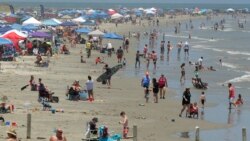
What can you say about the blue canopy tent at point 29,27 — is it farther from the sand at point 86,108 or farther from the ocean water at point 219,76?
the sand at point 86,108

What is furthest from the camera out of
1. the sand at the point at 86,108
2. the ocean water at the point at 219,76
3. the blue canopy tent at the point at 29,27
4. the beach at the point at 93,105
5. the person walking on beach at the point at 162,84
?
the blue canopy tent at the point at 29,27

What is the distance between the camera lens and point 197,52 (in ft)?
181

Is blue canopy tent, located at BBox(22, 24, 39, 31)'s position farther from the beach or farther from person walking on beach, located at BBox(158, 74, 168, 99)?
person walking on beach, located at BBox(158, 74, 168, 99)

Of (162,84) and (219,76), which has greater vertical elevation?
(162,84)

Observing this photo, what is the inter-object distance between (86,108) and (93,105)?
932mm

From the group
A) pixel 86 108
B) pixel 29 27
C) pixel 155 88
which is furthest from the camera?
pixel 29 27

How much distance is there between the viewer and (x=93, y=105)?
23891 mm

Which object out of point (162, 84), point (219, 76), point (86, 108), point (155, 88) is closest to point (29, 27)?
point (219, 76)

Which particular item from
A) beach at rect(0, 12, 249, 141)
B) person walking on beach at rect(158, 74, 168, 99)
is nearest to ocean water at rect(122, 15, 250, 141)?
beach at rect(0, 12, 249, 141)

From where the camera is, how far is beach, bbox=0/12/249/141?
63.3 feet

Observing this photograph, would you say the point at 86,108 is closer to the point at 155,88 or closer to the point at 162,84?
the point at 155,88

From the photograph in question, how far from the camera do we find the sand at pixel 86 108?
19.2m

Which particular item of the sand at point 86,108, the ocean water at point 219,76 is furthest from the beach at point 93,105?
the ocean water at point 219,76

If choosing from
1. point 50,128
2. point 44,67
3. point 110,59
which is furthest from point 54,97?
point 110,59
